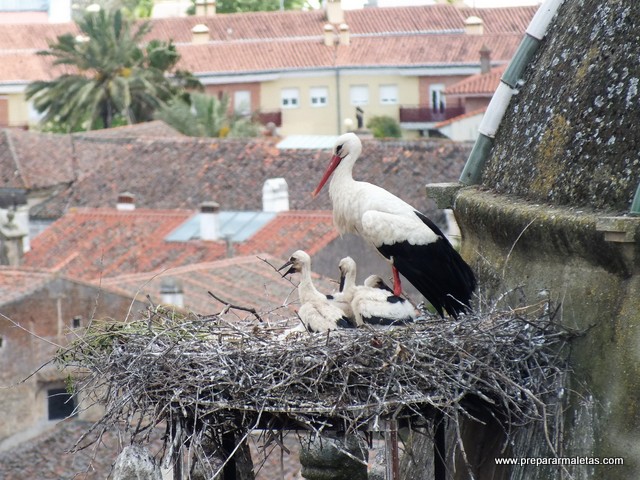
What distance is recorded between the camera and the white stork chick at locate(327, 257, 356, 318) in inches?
394

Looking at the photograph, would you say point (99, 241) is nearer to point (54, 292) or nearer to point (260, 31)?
point (54, 292)

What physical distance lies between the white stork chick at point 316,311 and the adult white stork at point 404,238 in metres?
0.37

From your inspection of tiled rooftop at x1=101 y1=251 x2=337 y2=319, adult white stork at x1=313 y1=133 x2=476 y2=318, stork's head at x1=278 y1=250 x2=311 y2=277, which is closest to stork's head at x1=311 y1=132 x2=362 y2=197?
adult white stork at x1=313 y1=133 x2=476 y2=318

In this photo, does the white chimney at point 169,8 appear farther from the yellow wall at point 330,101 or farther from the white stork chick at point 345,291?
the white stork chick at point 345,291

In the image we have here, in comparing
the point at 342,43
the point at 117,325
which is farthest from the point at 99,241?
the point at 342,43

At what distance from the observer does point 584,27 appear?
8.51 m

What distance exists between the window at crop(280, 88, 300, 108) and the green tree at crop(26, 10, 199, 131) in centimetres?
1379

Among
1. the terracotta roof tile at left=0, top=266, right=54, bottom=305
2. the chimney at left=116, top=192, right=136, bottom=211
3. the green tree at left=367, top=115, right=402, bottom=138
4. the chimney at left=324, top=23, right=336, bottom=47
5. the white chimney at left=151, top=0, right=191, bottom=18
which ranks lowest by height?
the green tree at left=367, top=115, right=402, bottom=138

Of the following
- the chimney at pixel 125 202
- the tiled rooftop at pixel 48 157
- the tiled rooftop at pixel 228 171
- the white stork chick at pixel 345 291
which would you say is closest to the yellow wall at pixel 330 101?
the tiled rooftop at pixel 48 157

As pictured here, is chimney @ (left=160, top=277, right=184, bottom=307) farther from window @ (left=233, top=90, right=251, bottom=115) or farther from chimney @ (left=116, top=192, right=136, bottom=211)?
window @ (left=233, top=90, right=251, bottom=115)

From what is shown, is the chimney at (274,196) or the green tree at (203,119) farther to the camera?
the green tree at (203,119)

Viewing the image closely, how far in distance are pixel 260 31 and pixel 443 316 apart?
234 ft

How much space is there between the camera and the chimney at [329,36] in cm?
7844

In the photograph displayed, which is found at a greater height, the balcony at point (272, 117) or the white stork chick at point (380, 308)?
the white stork chick at point (380, 308)
